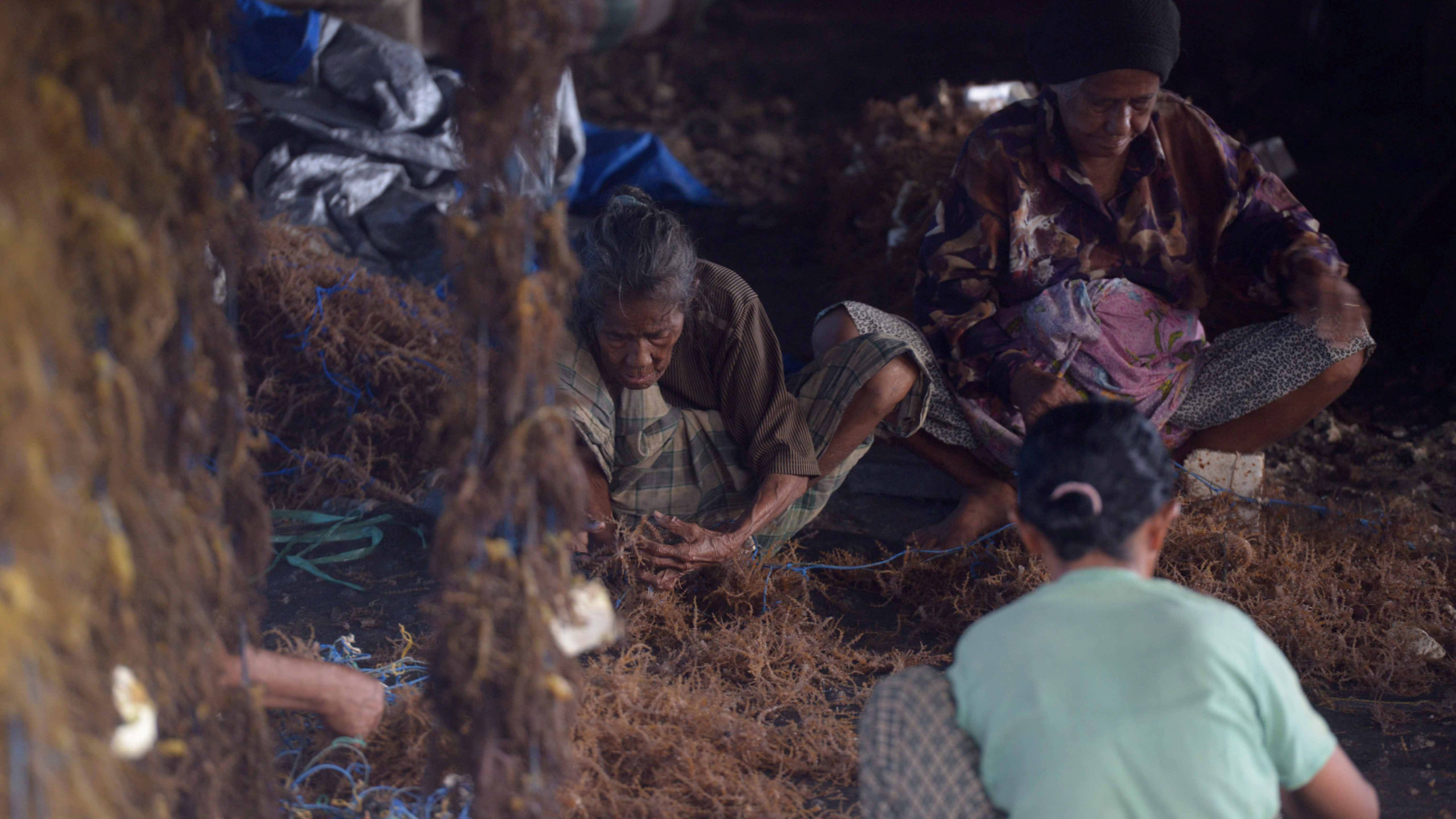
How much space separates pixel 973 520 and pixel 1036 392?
44cm

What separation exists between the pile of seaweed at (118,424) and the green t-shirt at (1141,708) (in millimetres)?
912

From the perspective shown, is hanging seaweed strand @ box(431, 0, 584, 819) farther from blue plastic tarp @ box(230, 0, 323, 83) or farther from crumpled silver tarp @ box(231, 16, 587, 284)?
blue plastic tarp @ box(230, 0, 323, 83)

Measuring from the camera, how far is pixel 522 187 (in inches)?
49.4

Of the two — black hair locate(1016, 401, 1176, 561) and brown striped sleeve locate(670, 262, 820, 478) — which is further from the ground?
black hair locate(1016, 401, 1176, 561)

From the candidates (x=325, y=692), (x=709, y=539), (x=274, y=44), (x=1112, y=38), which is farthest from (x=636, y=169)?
(x=325, y=692)

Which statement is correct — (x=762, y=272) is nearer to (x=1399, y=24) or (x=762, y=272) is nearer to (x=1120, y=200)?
(x=1120, y=200)

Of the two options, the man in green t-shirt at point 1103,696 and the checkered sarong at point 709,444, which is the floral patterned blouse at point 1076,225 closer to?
the checkered sarong at point 709,444

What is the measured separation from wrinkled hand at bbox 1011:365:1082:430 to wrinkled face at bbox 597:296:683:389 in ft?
2.78

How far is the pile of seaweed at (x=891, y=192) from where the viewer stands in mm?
4320

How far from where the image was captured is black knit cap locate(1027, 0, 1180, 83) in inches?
100

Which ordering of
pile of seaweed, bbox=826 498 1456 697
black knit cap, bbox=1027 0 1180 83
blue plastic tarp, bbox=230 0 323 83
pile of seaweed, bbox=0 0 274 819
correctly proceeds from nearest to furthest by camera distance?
pile of seaweed, bbox=0 0 274 819
pile of seaweed, bbox=826 498 1456 697
black knit cap, bbox=1027 0 1180 83
blue plastic tarp, bbox=230 0 323 83

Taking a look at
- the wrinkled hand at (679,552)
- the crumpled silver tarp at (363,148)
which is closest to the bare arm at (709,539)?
the wrinkled hand at (679,552)

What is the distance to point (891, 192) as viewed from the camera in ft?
15.9

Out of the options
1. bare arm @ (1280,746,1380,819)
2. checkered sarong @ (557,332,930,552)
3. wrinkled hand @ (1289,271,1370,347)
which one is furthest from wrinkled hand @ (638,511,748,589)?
wrinkled hand @ (1289,271,1370,347)
